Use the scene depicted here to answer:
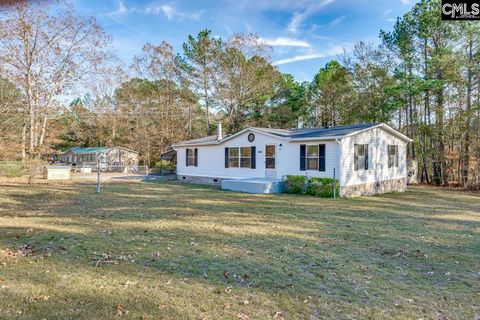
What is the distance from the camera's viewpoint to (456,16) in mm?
12898

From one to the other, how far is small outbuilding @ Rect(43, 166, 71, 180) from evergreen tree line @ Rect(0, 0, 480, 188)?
4.33 feet

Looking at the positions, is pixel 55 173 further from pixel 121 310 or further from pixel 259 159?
pixel 121 310

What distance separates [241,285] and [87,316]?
160 cm

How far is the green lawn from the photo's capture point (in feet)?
10.5

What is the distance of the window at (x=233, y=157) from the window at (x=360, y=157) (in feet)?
19.5

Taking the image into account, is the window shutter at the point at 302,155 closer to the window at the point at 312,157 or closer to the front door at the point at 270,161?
the window at the point at 312,157

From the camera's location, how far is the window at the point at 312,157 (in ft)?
44.9

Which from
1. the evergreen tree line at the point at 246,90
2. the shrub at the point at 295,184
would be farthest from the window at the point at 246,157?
the evergreen tree line at the point at 246,90

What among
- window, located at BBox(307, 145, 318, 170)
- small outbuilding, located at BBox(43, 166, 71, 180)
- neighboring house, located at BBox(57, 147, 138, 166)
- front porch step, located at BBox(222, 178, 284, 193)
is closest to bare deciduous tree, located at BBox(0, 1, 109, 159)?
small outbuilding, located at BBox(43, 166, 71, 180)

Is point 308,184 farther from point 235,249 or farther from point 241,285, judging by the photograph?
point 241,285

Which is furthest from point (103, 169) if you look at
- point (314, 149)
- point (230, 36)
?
point (314, 149)

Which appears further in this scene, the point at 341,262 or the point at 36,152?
the point at 36,152

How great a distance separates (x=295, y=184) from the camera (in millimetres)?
13633

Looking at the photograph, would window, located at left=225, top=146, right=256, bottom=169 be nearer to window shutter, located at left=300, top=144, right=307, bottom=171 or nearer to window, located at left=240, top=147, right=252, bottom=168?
window, located at left=240, top=147, right=252, bottom=168
